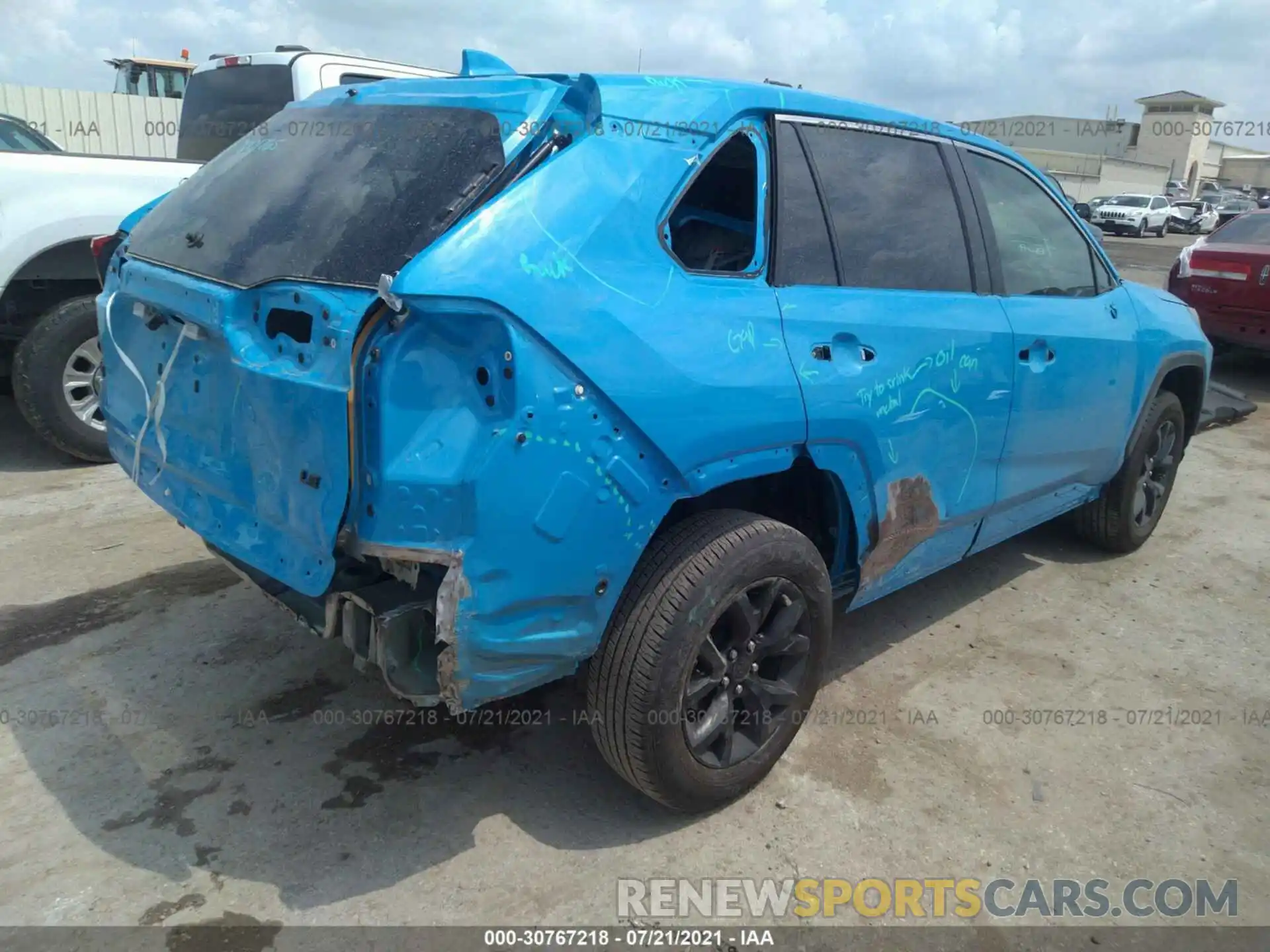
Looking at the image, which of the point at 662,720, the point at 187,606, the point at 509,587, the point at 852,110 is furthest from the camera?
the point at 187,606

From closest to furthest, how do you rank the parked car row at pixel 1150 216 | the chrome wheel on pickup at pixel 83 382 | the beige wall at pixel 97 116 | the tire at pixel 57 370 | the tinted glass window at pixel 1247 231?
1. the tire at pixel 57 370
2. the chrome wheel on pickup at pixel 83 382
3. the tinted glass window at pixel 1247 231
4. the beige wall at pixel 97 116
5. the parked car row at pixel 1150 216

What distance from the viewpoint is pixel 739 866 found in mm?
2562

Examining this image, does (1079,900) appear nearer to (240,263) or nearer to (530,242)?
(530,242)

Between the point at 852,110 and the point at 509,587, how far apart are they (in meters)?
1.98

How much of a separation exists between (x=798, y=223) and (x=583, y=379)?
3.35ft

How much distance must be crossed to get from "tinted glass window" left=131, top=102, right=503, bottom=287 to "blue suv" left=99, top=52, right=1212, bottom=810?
0.01 m

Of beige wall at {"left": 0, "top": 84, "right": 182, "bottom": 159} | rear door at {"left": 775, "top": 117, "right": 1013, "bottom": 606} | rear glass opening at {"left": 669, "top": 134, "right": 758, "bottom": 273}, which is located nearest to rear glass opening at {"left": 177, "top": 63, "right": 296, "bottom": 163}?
rear glass opening at {"left": 669, "top": 134, "right": 758, "bottom": 273}

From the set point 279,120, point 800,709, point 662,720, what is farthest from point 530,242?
point 800,709

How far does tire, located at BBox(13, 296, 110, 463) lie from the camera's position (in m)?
5.08

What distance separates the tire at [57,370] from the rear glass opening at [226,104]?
1364mm

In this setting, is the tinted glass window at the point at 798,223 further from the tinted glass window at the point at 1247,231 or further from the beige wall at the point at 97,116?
the beige wall at the point at 97,116

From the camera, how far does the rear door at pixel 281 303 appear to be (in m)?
2.17

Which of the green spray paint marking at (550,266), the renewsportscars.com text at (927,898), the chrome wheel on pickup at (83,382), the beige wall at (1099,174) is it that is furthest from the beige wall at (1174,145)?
the green spray paint marking at (550,266)

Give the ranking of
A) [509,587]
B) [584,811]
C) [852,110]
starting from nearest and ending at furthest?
[509,587], [584,811], [852,110]
